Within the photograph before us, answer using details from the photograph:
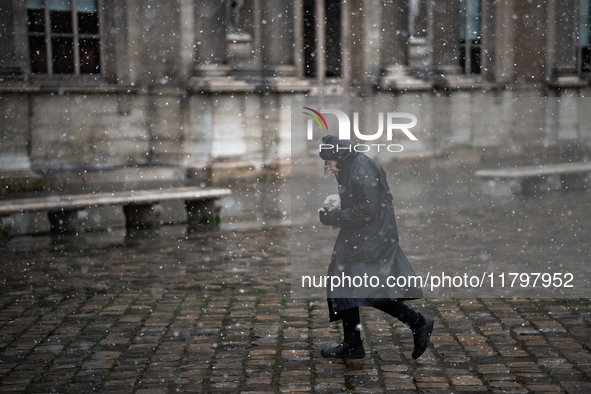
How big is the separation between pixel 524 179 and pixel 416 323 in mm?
8673

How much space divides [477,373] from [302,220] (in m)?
6.14

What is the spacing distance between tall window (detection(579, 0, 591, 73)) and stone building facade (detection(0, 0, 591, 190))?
5065mm

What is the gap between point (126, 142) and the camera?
545 inches

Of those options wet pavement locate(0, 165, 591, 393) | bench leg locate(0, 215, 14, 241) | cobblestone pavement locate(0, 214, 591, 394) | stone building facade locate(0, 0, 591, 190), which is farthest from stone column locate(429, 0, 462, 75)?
bench leg locate(0, 215, 14, 241)

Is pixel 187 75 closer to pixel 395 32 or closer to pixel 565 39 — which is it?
pixel 395 32

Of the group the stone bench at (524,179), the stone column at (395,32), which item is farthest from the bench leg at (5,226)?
the stone column at (395,32)

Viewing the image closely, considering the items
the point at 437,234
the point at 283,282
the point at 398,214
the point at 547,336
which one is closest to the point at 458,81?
the point at 398,214

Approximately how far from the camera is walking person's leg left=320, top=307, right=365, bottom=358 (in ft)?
15.7

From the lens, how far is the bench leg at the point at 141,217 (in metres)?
9.83

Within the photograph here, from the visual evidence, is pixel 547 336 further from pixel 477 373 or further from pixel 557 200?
pixel 557 200

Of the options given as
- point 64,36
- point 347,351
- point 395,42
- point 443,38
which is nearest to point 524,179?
point 395,42

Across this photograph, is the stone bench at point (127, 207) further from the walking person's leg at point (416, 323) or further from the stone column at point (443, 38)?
the stone column at point (443, 38)

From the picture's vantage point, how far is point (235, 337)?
210 inches

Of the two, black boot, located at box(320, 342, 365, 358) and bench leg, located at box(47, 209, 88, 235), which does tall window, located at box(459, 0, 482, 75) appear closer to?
bench leg, located at box(47, 209, 88, 235)
